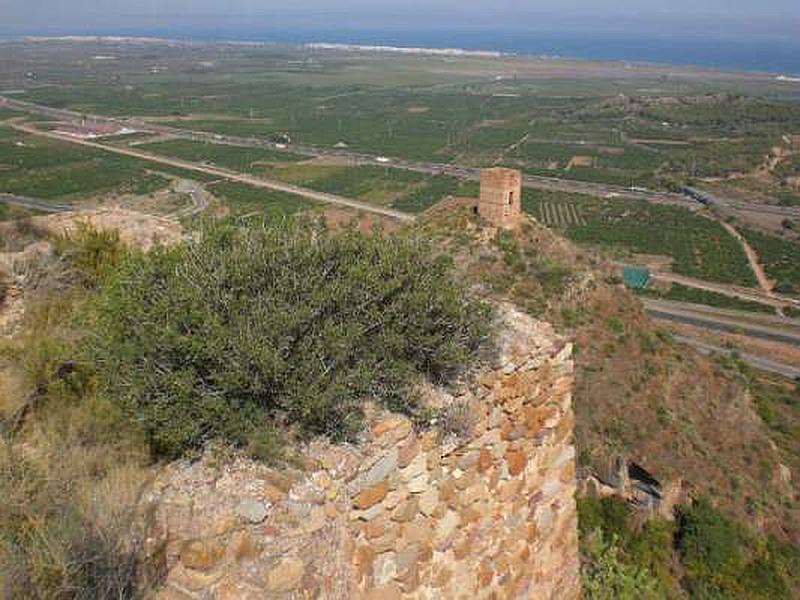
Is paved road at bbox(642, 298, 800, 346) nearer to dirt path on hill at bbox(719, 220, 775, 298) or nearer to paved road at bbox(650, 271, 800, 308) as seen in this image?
paved road at bbox(650, 271, 800, 308)

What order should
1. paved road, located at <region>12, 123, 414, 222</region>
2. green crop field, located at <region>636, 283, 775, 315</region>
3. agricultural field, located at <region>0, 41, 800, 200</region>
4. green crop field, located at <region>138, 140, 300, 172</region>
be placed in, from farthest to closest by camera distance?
agricultural field, located at <region>0, 41, 800, 200</region> < green crop field, located at <region>138, 140, 300, 172</region> < paved road, located at <region>12, 123, 414, 222</region> < green crop field, located at <region>636, 283, 775, 315</region>

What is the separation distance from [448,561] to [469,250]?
614 inches

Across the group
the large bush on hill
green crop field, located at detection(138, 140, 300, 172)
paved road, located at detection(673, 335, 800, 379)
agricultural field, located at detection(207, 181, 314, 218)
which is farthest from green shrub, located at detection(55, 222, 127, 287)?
green crop field, located at detection(138, 140, 300, 172)

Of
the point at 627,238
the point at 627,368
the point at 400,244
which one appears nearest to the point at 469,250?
the point at 627,368

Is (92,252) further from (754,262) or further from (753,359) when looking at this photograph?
(754,262)

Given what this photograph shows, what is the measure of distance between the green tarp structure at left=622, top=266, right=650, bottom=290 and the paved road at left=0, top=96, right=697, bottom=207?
87.6ft

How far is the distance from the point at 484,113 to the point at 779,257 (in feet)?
274

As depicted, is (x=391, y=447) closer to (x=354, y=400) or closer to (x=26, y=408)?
(x=354, y=400)

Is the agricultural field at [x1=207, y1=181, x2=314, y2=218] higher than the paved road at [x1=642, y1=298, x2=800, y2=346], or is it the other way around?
the paved road at [x1=642, y1=298, x2=800, y2=346]

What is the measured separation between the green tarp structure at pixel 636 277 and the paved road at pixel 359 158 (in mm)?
26715

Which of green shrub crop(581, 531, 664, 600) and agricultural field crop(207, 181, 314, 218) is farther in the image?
agricultural field crop(207, 181, 314, 218)

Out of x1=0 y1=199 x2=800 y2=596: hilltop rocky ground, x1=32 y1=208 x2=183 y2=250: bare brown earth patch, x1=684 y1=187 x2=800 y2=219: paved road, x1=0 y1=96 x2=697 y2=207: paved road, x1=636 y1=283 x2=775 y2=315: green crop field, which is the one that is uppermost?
x1=32 y1=208 x2=183 y2=250: bare brown earth patch

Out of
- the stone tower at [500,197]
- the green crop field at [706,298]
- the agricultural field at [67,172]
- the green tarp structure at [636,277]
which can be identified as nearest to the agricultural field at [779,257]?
the green crop field at [706,298]

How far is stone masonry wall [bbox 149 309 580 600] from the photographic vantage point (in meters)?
3.58
